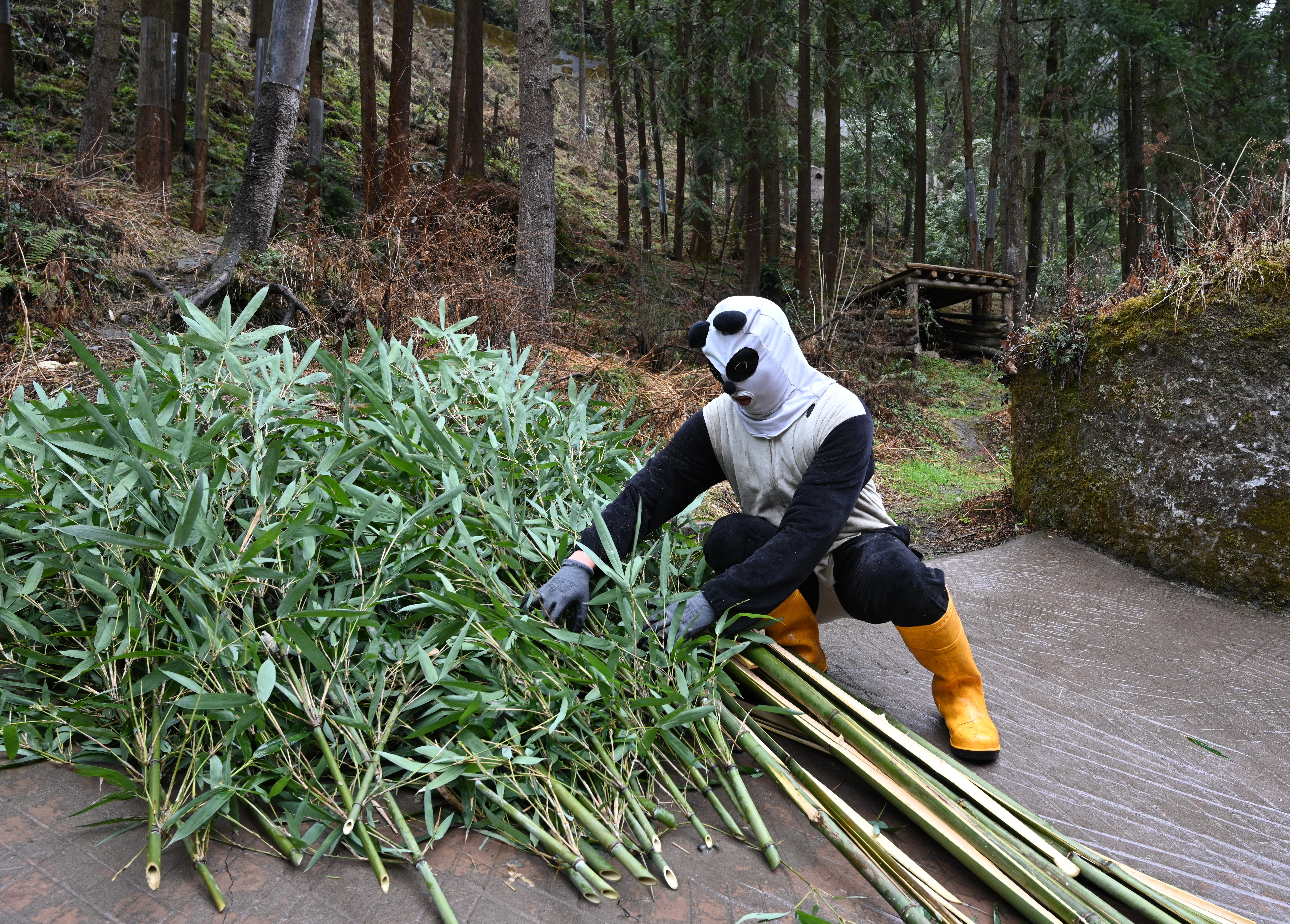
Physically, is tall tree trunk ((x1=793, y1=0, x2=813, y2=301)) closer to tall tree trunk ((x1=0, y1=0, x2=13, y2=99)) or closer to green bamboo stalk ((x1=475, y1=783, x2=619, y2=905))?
tall tree trunk ((x1=0, y1=0, x2=13, y2=99))

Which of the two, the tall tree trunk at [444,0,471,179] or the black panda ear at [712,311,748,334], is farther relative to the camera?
the tall tree trunk at [444,0,471,179]

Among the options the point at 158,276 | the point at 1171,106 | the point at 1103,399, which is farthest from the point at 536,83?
the point at 1171,106

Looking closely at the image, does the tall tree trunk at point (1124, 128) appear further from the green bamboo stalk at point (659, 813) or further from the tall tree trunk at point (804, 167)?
the green bamboo stalk at point (659, 813)

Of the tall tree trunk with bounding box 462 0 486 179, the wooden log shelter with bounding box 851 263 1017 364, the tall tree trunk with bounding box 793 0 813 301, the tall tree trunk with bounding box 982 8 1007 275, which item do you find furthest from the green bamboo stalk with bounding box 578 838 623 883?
the tall tree trunk with bounding box 982 8 1007 275

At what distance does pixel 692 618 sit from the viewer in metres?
2.04

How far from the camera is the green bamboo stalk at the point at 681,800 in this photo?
170 centimetres

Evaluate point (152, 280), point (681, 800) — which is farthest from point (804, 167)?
point (681, 800)

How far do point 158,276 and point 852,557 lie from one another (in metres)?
5.29

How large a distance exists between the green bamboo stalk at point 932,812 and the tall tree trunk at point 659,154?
1274 cm

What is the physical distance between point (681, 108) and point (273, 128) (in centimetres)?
829

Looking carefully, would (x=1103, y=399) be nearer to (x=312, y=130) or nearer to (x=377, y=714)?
(x=377, y=714)

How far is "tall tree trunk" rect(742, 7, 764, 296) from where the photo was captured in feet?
36.9

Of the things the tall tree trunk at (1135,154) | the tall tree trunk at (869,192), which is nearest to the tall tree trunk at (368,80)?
the tall tree trunk at (1135,154)

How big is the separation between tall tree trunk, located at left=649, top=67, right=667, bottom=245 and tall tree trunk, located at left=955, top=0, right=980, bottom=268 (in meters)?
5.52
